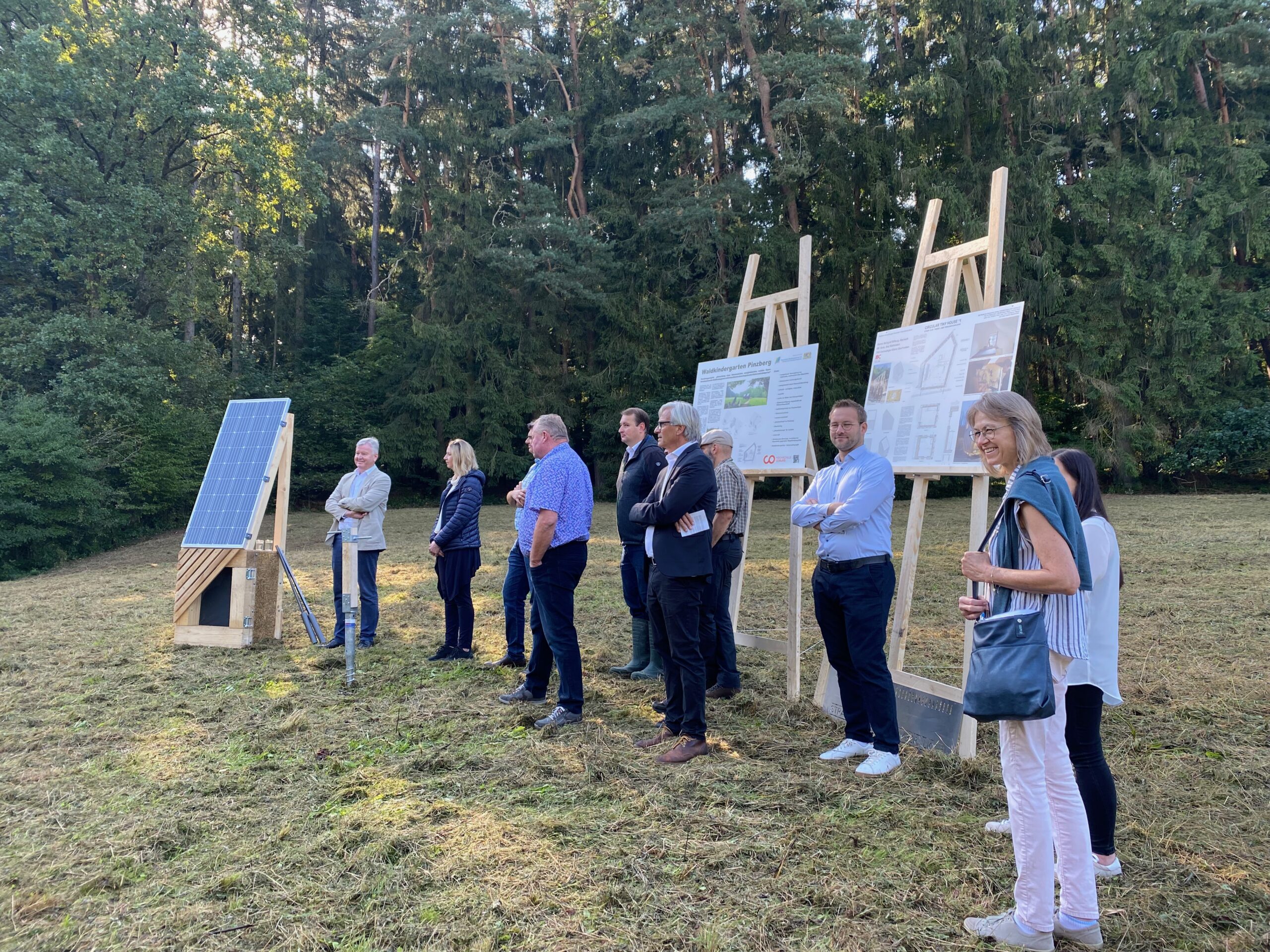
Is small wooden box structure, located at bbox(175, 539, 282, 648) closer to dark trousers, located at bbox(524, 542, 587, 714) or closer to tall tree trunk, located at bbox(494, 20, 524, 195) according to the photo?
dark trousers, located at bbox(524, 542, 587, 714)

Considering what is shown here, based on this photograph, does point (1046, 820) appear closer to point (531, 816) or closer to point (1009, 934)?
point (1009, 934)

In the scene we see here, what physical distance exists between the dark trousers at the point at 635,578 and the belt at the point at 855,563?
175 cm

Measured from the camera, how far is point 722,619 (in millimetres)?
5379

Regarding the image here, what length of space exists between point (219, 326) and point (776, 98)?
18.6 metres

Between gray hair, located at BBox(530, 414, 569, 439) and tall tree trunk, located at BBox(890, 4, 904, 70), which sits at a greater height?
tall tree trunk, located at BBox(890, 4, 904, 70)

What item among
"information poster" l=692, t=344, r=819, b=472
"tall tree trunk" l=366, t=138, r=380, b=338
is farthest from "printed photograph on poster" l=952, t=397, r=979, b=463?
"tall tree trunk" l=366, t=138, r=380, b=338

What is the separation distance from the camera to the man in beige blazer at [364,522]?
252 inches

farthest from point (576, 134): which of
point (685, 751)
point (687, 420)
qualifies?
point (685, 751)

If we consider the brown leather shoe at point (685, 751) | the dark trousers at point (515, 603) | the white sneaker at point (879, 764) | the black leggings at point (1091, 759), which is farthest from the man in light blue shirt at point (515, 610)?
the black leggings at point (1091, 759)

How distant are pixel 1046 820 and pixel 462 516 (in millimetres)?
4584

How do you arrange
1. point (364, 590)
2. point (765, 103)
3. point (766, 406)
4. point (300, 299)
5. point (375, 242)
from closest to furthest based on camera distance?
point (766, 406)
point (364, 590)
point (765, 103)
point (375, 242)
point (300, 299)

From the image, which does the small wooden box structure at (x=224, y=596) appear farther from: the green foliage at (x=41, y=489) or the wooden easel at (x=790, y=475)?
the green foliage at (x=41, y=489)

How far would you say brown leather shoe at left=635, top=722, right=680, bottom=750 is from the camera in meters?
4.33

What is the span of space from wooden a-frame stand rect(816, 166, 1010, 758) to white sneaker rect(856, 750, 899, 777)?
372 millimetres
